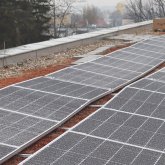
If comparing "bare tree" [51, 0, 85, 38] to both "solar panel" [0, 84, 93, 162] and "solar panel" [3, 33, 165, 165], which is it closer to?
"solar panel" [3, 33, 165, 165]

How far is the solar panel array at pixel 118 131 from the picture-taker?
16.5 feet

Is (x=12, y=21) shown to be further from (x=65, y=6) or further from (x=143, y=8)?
(x=143, y=8)

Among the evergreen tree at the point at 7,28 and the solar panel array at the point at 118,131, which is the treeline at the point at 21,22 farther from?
the solar panel array at the point at 118,131

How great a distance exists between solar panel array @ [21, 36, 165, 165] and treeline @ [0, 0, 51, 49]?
858 inches

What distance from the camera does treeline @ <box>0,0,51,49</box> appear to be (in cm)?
3029

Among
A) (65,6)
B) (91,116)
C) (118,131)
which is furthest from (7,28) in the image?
(118,131)

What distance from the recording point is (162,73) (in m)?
10.9

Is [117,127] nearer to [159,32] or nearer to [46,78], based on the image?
[46,78]

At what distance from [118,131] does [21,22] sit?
112ft

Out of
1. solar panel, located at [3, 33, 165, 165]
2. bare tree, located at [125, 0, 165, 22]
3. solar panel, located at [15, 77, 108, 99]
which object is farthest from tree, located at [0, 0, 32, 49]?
bare tree, located at [125, 0, 165, 22]

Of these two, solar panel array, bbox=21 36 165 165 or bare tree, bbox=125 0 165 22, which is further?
bare tree, bbox=125 0 165 22

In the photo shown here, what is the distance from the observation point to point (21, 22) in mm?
37625

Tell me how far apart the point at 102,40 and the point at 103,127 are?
16.0m

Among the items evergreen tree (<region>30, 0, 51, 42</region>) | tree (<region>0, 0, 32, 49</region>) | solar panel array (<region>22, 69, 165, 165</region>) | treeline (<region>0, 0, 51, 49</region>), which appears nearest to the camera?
solar panel array (<region>22, 69, 165, 165</region>)
